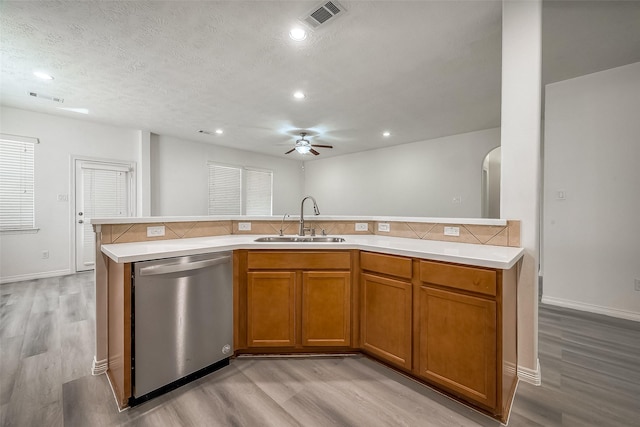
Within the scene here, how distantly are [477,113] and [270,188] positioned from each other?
216 inches

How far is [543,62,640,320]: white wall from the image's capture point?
2.86 m

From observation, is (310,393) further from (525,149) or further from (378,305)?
(525,149)

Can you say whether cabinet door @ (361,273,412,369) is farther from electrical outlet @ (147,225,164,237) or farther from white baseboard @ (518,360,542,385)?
electrical outlet @ (147,225,164,237)

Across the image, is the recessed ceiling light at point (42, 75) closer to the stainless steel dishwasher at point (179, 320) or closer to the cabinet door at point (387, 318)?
the stainless steel dishwasher at point (179, 320)

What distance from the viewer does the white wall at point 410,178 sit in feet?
18.0

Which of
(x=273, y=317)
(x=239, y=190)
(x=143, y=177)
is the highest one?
(x=143, y=177)

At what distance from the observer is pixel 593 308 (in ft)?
9.91

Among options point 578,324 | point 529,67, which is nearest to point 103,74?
point 529,67

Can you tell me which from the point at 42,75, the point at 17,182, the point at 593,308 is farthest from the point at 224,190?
the point at 593,308

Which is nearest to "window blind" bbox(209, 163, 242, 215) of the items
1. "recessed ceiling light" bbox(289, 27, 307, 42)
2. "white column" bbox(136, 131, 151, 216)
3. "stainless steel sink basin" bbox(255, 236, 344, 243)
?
"white column" bbox(136, 131, 151, 216)

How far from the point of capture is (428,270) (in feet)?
5.50

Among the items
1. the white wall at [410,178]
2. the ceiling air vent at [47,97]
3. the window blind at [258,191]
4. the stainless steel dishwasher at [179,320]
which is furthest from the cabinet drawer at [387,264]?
the window blind at [258,191]

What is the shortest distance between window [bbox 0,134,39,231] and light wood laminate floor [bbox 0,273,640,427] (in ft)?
9.41

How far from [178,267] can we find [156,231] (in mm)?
718
